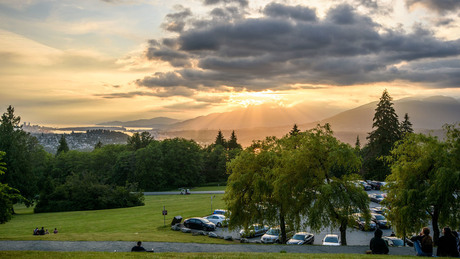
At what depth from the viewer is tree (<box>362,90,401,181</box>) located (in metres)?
73.2

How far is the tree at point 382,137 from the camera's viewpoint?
7319cm

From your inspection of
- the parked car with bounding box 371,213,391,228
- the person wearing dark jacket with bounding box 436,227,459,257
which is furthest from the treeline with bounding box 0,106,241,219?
the person wearing dark jacket with bounding box 436,227,459,257

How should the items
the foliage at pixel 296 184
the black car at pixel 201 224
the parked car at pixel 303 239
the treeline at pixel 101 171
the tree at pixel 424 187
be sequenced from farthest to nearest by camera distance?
the treeline at pixel 101 171 < the black car at pixel 201 224 < the parked car at pixel 303 239 < the foliage at pixel 296 184 < the tree at pixel 424 187

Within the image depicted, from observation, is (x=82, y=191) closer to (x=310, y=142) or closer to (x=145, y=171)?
(x=145, y=171)

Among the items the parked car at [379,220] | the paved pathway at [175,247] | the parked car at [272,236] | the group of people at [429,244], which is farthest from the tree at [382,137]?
the group of people at [429,244]

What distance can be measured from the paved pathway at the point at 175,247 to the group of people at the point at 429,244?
480 centimetres

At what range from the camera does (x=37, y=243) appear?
78.9ft

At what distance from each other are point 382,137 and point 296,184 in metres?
53.4

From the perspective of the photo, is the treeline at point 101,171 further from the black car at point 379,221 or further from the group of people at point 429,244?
the group of people at point 429,244

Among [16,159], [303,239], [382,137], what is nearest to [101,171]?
[16,159]

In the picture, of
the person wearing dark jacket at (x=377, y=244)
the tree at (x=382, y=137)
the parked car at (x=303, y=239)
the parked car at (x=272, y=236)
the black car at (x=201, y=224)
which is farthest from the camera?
the tree at (x=382, y=137)

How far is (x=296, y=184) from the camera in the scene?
27750 mm

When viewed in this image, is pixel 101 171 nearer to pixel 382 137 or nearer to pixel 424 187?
pixel 382 137

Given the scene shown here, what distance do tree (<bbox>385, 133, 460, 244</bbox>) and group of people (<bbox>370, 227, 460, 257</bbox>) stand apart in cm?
837
